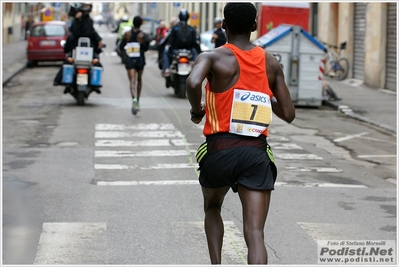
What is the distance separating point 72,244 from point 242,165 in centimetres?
227

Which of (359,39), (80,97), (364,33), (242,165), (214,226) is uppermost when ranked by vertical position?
(364,33)

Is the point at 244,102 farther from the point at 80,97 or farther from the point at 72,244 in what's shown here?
the point at 80,97

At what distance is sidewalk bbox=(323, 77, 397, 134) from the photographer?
642 inches

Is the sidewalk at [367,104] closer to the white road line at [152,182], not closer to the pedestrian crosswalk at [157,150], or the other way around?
the pedestrian crosswalk at [157,150]

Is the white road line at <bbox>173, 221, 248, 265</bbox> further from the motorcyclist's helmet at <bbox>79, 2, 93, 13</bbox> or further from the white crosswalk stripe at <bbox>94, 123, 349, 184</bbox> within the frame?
the motorcyclist's helmet at <bbox>79, 2, 93, 13</bbox>

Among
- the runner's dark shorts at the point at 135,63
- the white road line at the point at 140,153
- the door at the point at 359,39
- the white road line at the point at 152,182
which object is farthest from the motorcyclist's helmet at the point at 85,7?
the door at the point at 359,39

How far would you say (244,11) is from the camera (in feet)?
15.5

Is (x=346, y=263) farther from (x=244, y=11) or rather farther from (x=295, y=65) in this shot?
(x=295, y=65)

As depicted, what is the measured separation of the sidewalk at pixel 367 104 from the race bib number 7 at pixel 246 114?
10.5 meters

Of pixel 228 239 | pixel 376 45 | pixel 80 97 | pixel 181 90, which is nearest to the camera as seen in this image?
pixel 228 239

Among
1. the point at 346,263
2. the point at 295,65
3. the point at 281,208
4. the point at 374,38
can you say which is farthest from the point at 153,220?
the point at 374,38

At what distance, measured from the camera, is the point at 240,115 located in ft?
15.3

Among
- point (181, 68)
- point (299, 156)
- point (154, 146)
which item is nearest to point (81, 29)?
point (181, 68)

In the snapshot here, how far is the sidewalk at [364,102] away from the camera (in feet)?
54.0
